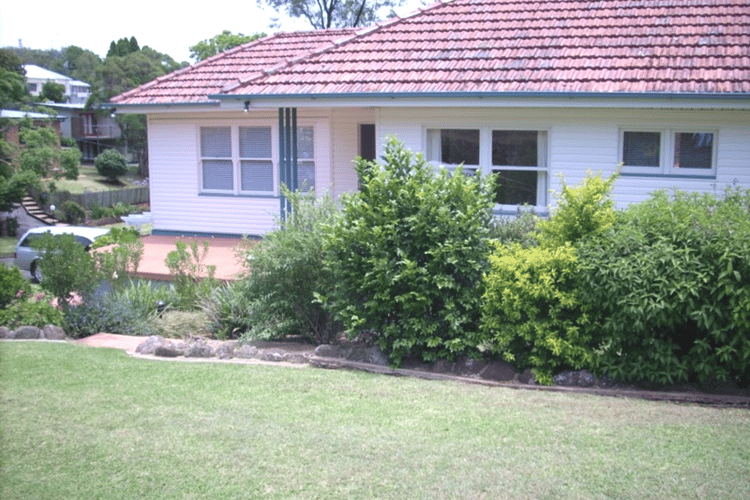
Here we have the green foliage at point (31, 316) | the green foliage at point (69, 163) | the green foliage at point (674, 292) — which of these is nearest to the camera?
the green foliage at point (674, 292)

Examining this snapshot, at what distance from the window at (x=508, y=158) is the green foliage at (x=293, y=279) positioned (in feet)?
16.0

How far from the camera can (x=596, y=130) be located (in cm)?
1337

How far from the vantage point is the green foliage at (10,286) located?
1077cm

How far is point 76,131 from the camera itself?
67500mm

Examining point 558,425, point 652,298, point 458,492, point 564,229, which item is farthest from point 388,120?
point 458,492

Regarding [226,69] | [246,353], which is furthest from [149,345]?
[226,69]

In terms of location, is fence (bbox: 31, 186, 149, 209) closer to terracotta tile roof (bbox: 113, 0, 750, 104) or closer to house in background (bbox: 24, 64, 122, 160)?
house in background (bbox: 24, 64, 122, 160)

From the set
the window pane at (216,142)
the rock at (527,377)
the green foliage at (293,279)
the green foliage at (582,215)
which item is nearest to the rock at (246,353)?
the green foliage at (293,279)

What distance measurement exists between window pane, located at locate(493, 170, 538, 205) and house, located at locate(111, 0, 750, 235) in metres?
0.02

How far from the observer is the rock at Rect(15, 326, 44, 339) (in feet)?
32.7

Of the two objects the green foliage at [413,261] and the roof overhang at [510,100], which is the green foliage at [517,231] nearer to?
the green foliage at [413,261]

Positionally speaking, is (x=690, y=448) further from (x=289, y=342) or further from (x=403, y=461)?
(x=289, y=342)

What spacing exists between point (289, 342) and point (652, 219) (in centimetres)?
453

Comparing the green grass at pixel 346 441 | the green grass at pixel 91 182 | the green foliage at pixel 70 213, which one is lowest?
the green foliage at pixel 70 213
